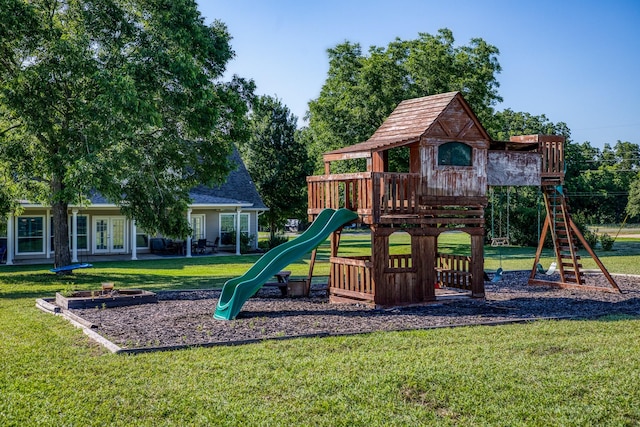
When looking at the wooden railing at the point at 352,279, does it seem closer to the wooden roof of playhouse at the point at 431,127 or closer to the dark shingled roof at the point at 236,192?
the wooden roof of playhouse at the point at 431,127

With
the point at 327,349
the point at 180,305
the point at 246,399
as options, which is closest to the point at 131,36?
the point at 180,305

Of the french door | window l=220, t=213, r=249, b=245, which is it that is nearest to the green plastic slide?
the french door

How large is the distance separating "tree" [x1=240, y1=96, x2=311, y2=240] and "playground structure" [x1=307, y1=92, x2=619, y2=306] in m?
27.6

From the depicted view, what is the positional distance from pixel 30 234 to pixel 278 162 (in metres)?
17.9

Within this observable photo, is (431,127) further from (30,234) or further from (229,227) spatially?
(229,227)

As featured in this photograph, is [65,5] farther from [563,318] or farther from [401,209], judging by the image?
[563,318]

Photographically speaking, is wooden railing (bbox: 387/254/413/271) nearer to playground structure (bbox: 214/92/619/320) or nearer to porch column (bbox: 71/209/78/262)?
playground structure (bbox: 214/92/619/320)

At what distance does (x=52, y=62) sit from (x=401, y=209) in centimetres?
1147

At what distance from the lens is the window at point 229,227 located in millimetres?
36906

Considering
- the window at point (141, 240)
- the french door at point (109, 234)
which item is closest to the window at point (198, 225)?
the window at point (141, 240)

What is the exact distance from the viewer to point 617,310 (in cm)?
1421

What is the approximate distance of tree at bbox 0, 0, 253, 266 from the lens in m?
19.1

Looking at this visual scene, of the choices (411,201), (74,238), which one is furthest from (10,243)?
(411,201)

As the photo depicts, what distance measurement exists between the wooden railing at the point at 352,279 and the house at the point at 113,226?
11.2 meters
